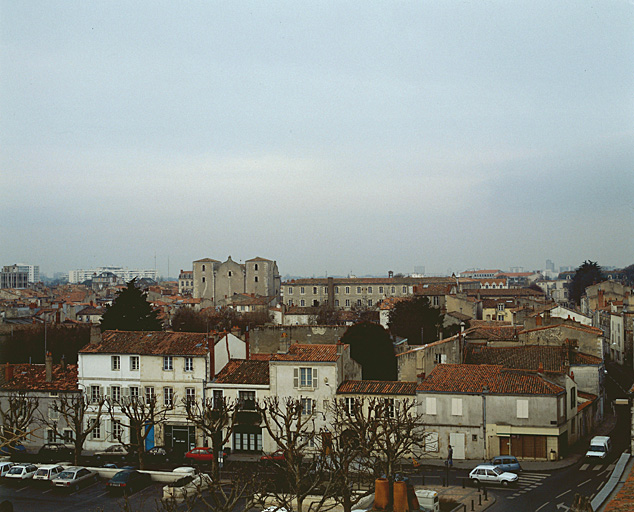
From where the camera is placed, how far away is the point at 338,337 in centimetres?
5438

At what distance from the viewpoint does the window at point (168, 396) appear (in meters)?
37.4

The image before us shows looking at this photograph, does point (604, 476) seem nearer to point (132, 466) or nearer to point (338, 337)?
point (132, 466)

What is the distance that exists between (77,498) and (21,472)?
3795mm

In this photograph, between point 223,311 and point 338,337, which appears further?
point 223,311

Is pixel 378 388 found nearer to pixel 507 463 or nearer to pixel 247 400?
pixel 247 400

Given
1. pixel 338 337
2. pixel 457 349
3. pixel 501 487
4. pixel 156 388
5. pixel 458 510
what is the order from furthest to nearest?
pixel 338 337
pixel 457 349
pixel 156 388
pixel 501 487
pixel 458 510

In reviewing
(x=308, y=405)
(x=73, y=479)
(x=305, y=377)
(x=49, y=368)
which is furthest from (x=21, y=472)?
(x=305, y=377)

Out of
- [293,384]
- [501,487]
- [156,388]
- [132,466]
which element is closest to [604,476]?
[501,487]

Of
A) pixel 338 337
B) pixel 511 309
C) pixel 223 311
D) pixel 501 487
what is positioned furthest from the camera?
pixel 223 311

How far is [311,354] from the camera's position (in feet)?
120

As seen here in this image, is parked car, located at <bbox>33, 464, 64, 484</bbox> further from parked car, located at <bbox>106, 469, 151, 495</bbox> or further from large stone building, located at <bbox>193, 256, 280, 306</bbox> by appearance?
large stone building, located at <bbox>193, 256, 280, 306</bbox>

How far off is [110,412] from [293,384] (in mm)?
9126

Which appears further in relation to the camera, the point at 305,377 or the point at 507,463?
the point at 305,377

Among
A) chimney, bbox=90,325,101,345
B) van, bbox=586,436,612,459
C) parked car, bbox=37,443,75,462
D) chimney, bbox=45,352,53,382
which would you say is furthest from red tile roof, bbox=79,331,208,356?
van, bbox=586,436,612,459
